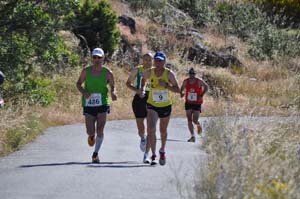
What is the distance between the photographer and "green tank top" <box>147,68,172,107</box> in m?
14.5

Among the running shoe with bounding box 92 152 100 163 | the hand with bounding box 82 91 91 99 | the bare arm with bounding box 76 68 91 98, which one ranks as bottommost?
the running shoe with bounding box 92 152 100 163

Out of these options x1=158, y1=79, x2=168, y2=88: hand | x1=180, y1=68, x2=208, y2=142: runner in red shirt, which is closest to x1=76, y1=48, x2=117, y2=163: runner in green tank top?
x1=158, y1=79, x2=168, y2=88: hand

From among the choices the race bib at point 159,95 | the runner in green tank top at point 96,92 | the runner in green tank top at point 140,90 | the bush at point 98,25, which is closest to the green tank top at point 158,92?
the race bib at point 159,95

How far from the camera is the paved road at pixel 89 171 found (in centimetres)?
1176

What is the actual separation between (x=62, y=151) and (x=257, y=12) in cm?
3420

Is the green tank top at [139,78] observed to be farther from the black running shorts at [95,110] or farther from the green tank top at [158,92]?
the green tank top at [158,92]

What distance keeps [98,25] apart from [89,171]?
867 inches

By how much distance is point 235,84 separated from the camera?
125 ft

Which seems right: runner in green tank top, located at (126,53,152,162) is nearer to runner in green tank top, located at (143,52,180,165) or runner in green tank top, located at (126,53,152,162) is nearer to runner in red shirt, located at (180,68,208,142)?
runner in green tank top, located at (143,52,180,165)

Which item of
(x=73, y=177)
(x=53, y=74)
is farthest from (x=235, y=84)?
(x=73, y=177)

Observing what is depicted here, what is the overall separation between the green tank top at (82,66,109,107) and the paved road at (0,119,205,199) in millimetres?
1087

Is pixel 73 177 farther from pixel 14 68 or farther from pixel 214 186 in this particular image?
pixel 14 68

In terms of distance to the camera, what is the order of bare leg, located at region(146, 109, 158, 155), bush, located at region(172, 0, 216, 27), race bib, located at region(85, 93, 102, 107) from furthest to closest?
bush, located at region(172, 0, 216, 27)
race bib, located at region(85, 93, 102, 107)
bare leg, located at region(146, 109, 158, 155)

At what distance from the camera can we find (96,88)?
15023mm
